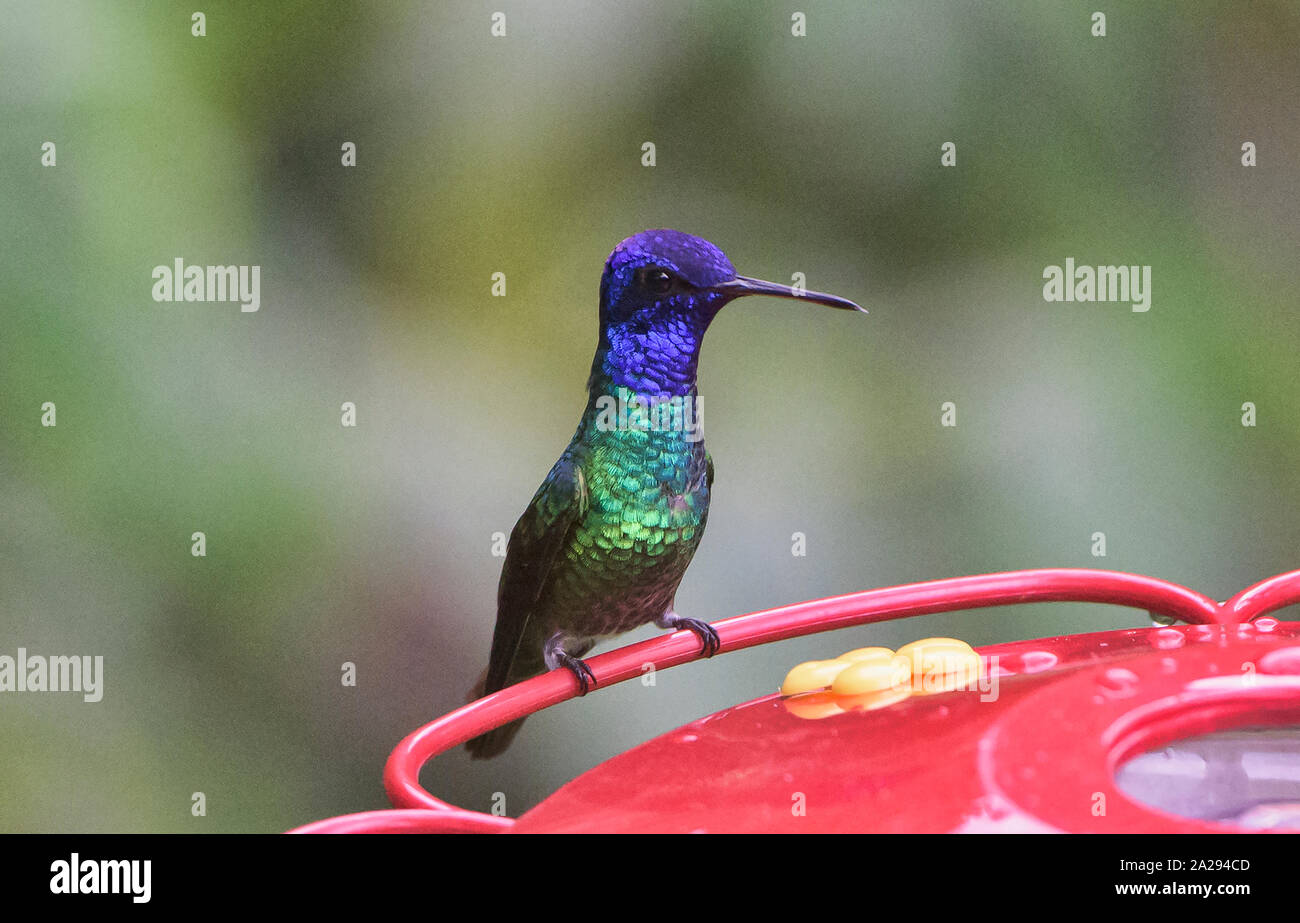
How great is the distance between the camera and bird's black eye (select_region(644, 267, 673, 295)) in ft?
6.06

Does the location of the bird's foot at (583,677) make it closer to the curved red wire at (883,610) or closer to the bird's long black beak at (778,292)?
the curved red wire at (883,610)

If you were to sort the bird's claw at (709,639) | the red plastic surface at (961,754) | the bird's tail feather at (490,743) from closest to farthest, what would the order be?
the red plastic surface at (961,754) → the bird's claw at (709,639) → the bird's tail feather at (490,743)

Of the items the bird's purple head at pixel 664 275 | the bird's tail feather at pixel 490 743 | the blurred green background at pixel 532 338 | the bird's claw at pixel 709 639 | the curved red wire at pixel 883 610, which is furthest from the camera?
the blurred green background at pixel 532 338

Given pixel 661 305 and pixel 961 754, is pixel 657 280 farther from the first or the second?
pixel 961 754

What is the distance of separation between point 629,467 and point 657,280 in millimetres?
270

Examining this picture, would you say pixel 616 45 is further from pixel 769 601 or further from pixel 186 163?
pixel 769 601

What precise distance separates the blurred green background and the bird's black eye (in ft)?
4.10

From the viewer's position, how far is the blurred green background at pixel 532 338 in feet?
9.43

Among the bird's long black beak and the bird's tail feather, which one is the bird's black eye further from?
the bird's tail feather

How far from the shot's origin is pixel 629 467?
1.89 metres

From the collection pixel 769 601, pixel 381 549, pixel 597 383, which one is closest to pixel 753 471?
pixel 769 601

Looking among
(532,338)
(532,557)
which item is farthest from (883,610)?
(532,338)

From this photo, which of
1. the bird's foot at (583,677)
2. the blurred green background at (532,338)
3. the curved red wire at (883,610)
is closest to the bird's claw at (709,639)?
the curved red wire at (883,610)

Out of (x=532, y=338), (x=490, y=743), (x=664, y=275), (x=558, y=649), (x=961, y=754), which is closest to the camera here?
(x=961, y=754)
